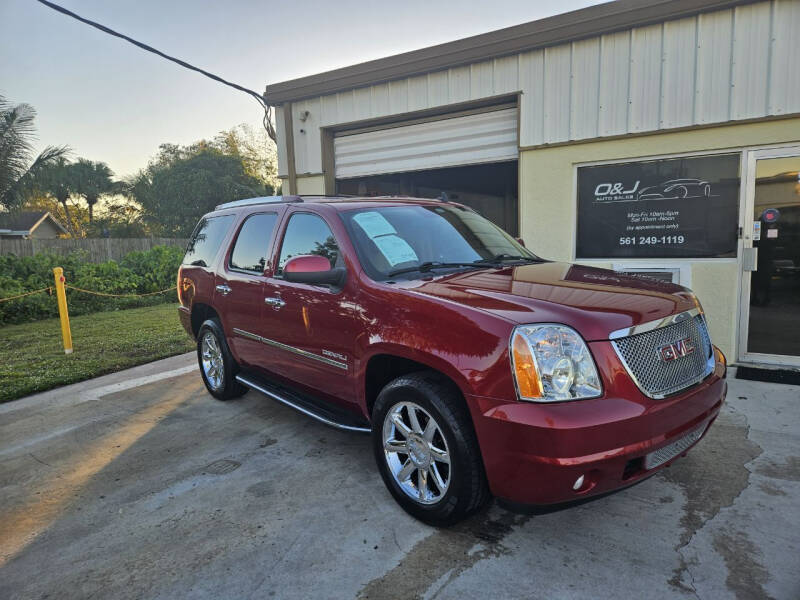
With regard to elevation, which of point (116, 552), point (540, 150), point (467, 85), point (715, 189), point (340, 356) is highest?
point (467, 85)

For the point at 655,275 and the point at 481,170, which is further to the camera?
the point at 481,170

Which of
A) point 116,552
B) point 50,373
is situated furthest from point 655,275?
point 50,373

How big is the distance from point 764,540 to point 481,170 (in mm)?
8352

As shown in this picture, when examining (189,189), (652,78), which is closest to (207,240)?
(652,78)

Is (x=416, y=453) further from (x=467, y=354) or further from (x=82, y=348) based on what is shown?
(x=82, y=348)

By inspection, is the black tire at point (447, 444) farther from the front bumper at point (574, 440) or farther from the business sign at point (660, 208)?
the business sign at point (660, 208)

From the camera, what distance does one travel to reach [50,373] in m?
6.20

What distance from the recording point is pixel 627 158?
6.10 m

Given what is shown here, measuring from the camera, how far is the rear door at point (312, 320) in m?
3.19

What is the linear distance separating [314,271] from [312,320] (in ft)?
1.41

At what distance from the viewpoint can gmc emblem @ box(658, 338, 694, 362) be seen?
8.18ft

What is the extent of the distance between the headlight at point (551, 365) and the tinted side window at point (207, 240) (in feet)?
11.3

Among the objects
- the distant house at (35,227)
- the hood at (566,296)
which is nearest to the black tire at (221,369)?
the hood at (566,296)

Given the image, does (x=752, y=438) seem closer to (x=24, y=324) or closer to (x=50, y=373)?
(x=50, y=373)
